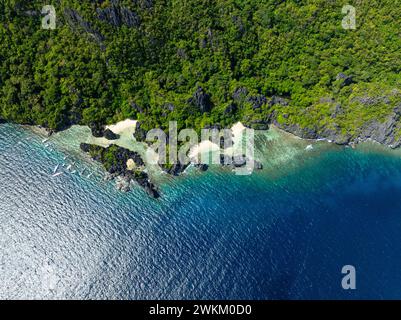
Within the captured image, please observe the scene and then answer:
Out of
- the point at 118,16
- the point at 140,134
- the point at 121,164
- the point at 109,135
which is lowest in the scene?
the point at 121,164

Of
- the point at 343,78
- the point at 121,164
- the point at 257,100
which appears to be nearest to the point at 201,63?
the point at 257,100

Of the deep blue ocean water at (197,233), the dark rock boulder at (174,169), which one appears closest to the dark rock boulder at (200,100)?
the dark rock boulder at (174,169)

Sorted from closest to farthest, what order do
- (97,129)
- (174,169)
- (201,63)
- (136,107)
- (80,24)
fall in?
(174,169) < (80,24) < (97,129) < (136,107) < (201,63)

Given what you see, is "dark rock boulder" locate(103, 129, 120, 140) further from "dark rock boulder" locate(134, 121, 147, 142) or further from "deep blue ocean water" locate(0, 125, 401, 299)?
"deep blue ocean water" locate(0, 125, 401, 299)

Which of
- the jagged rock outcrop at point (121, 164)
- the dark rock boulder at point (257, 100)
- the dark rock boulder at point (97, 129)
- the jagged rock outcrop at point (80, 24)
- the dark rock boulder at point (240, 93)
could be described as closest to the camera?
the jagged rock outcrop at point (121, 164)

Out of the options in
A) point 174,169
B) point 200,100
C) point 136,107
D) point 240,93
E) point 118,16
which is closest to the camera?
point 174,169

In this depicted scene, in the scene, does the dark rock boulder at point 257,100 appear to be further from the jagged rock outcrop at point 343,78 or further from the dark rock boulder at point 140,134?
the dark rock boulder at point 140,134

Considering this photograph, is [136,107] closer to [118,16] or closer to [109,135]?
[109,135]
